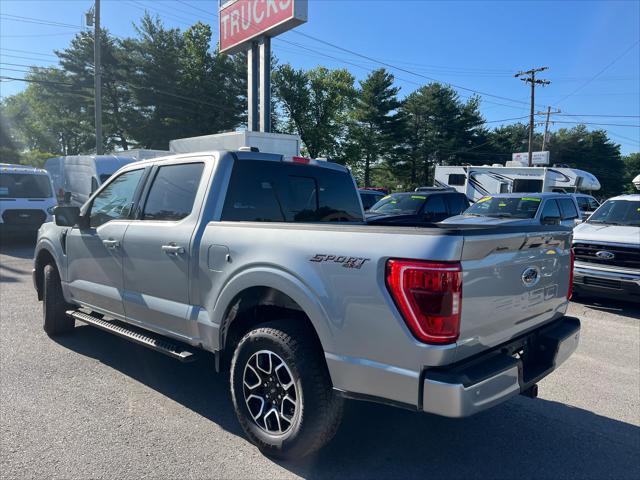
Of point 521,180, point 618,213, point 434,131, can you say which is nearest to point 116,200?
point 618,213

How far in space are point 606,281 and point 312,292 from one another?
6182 mm

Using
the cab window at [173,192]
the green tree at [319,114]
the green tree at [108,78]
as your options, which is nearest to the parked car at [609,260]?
the cab window at [173,192]

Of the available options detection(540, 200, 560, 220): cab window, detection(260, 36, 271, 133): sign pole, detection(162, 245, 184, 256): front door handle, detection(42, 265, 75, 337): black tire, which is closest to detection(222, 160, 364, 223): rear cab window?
detection(162, 245, 184, 256): front door handle

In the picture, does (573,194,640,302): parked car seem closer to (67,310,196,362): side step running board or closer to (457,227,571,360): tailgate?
(457,227,571,360): tailgate

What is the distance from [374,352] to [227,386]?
7.02 ft

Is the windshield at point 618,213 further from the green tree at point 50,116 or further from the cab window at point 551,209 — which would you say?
the green tree at point 50,116

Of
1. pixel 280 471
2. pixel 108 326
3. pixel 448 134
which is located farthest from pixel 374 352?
pixel 448 134

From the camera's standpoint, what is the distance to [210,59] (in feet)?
126

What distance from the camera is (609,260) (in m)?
7.05

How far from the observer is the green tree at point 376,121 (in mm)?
43156

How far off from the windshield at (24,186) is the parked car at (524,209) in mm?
11062

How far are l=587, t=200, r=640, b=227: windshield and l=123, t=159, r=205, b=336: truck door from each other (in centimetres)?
761

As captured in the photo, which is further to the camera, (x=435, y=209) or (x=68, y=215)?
(x=435, y=209)

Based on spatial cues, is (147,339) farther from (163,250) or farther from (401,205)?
(401,205)
